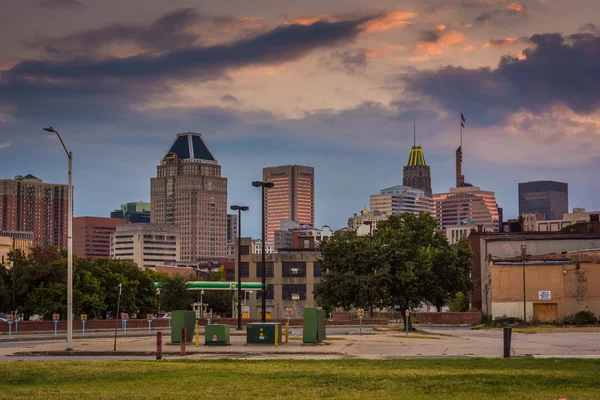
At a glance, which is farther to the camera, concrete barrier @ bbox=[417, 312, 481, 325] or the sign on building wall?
concrete barrier @ bbox=[417, 312, 481, 325]

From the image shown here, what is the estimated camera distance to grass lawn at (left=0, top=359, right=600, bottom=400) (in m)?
21.2

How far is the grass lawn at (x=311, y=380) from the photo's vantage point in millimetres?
21172

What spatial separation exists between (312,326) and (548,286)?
119ft

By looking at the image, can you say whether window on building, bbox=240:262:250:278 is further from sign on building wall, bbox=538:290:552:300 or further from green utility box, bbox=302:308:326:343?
green utility box, bbox=302:308:326:343

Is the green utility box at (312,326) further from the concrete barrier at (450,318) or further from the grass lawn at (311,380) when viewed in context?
the concrete barrier at (450,318)

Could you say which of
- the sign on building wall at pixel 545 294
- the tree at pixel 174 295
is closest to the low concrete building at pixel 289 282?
the tree at pixel 174 295

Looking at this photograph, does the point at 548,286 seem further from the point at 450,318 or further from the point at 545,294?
A: the point at 450,318

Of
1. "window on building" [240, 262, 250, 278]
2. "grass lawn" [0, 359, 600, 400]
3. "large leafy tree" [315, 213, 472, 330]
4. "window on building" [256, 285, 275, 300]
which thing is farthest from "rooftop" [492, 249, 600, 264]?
"window on building" [240, 262, 250, 278]

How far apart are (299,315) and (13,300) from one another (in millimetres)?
55642

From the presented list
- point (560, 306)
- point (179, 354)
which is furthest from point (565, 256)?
point (179, 354)

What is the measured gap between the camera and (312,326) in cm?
4603

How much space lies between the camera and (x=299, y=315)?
439 ft

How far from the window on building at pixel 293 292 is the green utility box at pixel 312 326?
294 ft

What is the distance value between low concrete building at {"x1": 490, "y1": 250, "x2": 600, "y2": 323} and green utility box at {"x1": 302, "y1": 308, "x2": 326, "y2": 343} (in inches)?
1341
